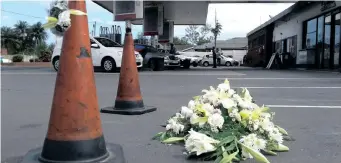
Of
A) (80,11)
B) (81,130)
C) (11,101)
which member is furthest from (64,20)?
(11,101)

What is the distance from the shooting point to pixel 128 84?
5.62 metres

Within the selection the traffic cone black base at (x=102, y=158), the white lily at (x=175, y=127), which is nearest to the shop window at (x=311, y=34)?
the white lily at (x=175, y=127)

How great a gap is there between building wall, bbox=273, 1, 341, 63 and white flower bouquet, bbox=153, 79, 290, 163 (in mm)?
17686

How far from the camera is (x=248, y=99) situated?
412 centimetres

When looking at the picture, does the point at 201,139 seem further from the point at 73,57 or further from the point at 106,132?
the point at 106,132

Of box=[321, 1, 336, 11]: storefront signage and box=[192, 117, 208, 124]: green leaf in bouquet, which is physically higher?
box=[321, 1, 336, 11]: storefront signage

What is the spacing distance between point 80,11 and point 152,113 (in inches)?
123

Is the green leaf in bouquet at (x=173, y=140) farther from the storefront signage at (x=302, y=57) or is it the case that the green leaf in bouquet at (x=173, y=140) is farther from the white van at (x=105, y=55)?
the storefront signage at (x=302, y=57)

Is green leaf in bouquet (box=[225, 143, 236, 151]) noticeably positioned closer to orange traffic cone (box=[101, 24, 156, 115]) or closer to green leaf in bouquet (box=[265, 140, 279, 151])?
green leaf in bouquet (box=[265, 140, 279, 151])

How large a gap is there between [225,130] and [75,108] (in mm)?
1520

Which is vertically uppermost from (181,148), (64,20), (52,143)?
(64,20)

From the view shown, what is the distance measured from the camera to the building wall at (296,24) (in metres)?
23.6

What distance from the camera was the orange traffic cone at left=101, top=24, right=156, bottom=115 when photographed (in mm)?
5574

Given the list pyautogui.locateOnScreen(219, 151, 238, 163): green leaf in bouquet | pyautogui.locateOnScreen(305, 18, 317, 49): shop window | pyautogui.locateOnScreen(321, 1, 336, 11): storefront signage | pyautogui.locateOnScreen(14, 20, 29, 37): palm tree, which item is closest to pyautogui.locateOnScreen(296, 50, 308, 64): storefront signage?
pyautogui.locateOnScreen(305, 18, 317, 49): shop window
